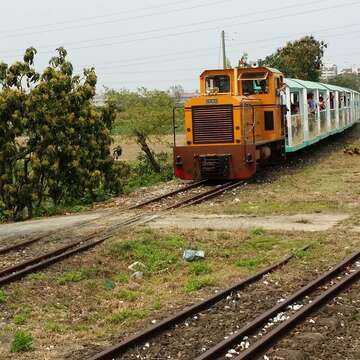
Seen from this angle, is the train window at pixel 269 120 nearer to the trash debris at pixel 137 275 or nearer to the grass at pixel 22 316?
the trash debris at pixel 137 275

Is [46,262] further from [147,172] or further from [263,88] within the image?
[147,172]

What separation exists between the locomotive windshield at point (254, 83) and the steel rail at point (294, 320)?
38.2ft

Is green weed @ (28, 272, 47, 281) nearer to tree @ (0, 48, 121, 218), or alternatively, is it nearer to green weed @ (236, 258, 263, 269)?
green weed @ (236, 258, 263, 269)

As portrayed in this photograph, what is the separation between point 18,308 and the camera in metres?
7.62

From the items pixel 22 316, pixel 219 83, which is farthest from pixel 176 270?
pixel 219 83

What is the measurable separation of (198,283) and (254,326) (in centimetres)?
188

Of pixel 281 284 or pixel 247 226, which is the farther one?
pixel 247 226

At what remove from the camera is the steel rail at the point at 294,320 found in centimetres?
579

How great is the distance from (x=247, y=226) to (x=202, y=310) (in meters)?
4.68

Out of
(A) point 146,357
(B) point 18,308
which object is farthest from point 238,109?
(A) point 146,357

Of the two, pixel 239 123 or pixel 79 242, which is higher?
pixel 239 123

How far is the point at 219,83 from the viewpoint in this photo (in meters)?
19.2

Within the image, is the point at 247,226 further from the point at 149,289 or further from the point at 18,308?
the point at 18,308

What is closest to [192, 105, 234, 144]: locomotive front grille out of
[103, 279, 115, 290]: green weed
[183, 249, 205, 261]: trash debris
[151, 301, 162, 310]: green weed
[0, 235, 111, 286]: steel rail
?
[0, 235, 111, 286]: steel rail
